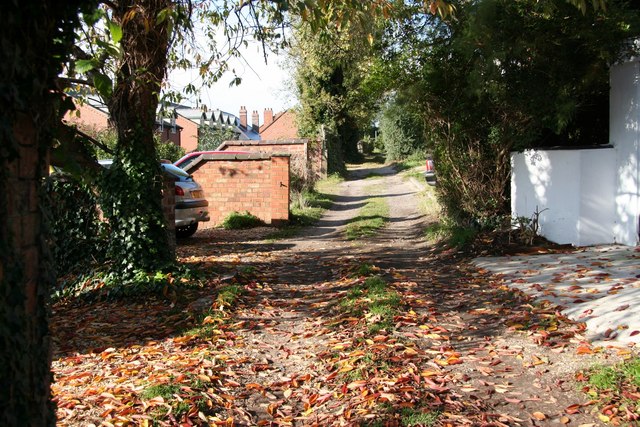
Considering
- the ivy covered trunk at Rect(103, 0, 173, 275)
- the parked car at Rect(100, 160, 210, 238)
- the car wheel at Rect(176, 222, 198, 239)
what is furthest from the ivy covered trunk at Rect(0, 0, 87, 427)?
the car wheel at Rect(176, 222, 198, 239)

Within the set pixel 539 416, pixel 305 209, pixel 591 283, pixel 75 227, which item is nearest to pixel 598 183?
pixel 591 283

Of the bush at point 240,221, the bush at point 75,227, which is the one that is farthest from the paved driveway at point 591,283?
the bush at point 240,221

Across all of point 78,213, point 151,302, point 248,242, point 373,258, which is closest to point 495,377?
point 151,302

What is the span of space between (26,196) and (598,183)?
913 centimetres

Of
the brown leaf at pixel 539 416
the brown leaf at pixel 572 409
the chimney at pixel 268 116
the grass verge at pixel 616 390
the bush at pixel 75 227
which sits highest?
the chimney at pixel 268 116

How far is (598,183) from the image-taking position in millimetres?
9539

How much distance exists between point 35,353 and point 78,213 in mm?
6762

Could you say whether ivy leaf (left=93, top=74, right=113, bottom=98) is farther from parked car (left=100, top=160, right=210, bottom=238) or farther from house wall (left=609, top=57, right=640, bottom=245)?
parked car (left=100, top=160, right=210, bottom=238)

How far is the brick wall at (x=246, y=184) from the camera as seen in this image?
15266mm

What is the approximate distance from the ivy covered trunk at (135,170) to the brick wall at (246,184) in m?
7.21

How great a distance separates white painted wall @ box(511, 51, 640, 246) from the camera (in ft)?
29.3

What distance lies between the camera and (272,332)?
618cm

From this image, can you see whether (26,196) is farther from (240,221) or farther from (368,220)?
(368,220)

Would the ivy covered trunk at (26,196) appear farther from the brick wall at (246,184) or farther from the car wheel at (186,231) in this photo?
the brick wall at (246,184)
